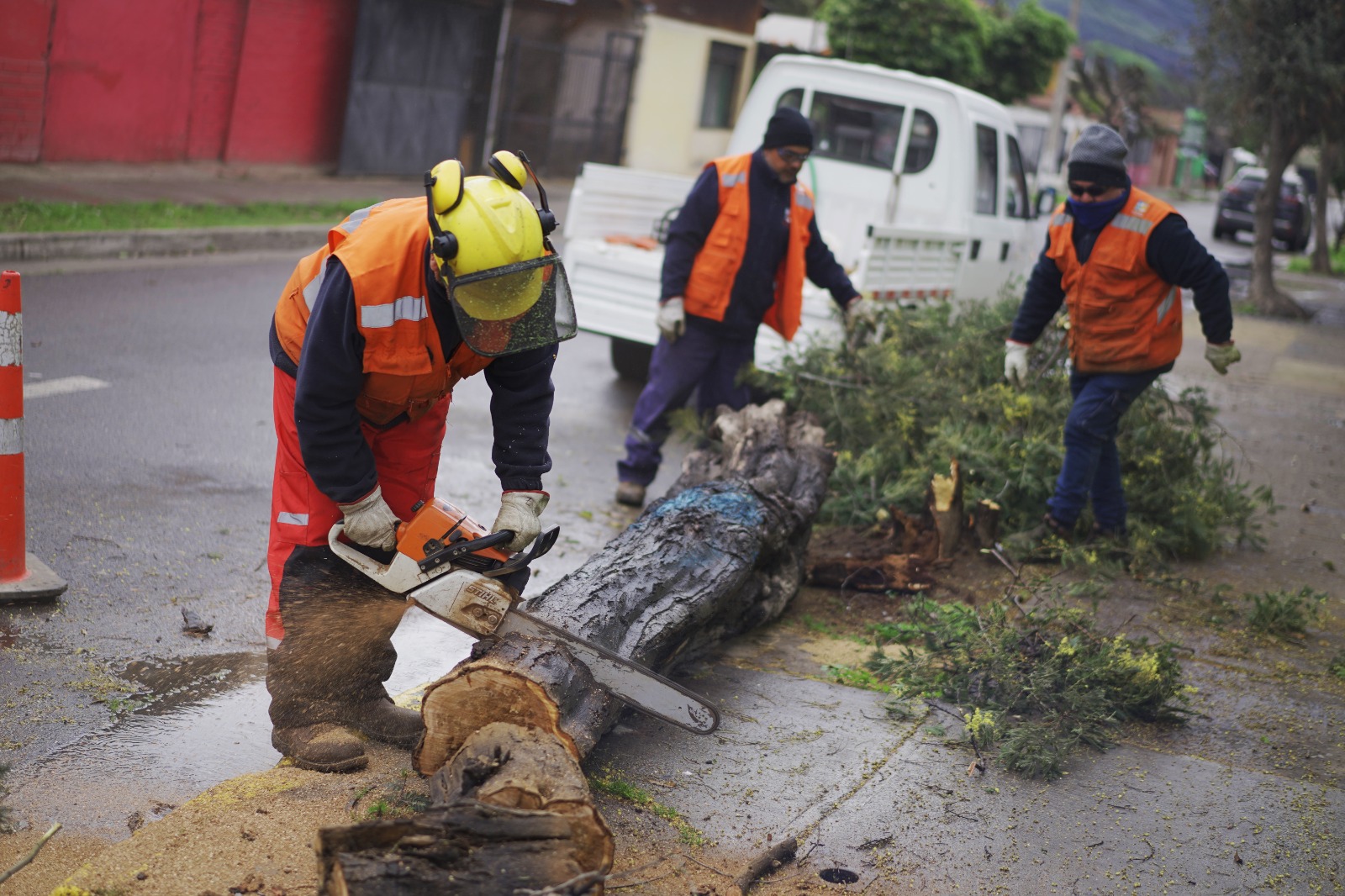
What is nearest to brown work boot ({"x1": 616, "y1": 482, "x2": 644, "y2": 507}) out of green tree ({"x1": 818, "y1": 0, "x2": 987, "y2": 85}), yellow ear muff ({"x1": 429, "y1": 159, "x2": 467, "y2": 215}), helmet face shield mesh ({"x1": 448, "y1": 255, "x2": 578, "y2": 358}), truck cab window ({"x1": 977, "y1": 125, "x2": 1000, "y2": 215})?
helmet face shield mesh ({"x1": 448, "y1": 255, "x2": 578, "y2": 358})

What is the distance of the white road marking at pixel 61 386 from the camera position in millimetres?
5832

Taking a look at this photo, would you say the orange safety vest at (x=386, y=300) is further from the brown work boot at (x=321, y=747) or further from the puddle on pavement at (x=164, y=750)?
the puddle on pavement at (x=164, y=750)

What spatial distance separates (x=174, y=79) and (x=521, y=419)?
11769 millimetres

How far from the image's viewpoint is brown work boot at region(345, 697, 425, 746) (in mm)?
3311

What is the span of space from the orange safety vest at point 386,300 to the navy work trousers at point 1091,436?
121 inches

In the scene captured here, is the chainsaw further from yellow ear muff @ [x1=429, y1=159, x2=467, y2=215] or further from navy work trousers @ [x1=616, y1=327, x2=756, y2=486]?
navy work trousers @ [x1=616, y1=327, x2=756, y2=486]

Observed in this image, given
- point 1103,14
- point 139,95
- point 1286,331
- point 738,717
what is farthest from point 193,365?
point 1103,14

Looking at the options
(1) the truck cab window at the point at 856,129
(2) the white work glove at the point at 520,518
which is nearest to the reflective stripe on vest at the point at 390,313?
(2) the white work glove at the point at 520,518

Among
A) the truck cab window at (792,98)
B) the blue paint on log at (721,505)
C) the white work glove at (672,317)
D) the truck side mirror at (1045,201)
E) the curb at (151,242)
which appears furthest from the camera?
the truck side mirror at (1045,201)

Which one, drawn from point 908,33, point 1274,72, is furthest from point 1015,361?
point 908,33

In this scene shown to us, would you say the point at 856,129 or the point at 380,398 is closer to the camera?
the point at 380,398

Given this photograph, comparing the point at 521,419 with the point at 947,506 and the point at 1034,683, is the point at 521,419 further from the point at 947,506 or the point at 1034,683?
the point at 947,506

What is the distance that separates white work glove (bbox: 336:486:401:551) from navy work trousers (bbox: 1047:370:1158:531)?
10.6 feet

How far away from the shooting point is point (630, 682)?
303cm
